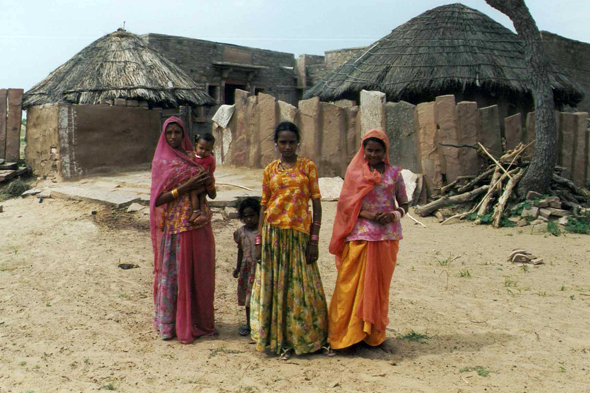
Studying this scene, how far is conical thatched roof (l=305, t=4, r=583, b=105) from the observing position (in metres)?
10.2

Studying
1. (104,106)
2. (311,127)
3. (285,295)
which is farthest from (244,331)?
(104,106)

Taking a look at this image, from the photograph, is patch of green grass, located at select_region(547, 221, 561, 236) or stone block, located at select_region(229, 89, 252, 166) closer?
patch of green grass, located at select_region(547, 221, 561, 236)

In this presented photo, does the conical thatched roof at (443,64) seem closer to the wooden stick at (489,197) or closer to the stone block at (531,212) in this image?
the wooden stick at (489,197)

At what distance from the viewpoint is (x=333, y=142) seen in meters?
8.75

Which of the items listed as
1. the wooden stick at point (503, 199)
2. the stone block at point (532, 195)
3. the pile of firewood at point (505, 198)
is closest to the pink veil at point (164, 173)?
the pile of firewood at point (505, 198)

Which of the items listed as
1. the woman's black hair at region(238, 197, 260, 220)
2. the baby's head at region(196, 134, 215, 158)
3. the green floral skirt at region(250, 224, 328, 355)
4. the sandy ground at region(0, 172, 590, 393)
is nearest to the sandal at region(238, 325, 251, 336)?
the sandy ground at region(0, 172, 590, 393)

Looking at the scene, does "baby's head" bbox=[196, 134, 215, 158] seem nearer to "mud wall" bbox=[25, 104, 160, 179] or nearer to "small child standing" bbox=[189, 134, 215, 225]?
"small child standing" bbox=[189, 134, 215, 225]

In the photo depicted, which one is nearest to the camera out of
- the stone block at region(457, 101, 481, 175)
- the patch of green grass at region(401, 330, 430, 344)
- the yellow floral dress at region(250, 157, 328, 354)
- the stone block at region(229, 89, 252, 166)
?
the yellow floral dress at region(250, 157, 328, 354)

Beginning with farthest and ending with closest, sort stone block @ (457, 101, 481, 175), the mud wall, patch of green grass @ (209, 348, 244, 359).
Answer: the mud wall → stone block @ (457, 101, 481, 175) → patch of green grass @ (209, 348, 244, 359)

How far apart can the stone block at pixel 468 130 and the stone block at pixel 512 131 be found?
50cm

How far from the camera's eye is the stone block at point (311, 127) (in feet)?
29.0

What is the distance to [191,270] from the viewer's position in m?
3.63

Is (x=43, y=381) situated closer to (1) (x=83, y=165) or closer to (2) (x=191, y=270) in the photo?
(2) (x=191, y=270)

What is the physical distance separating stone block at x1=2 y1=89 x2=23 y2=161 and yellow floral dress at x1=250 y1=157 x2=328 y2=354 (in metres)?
8.53
